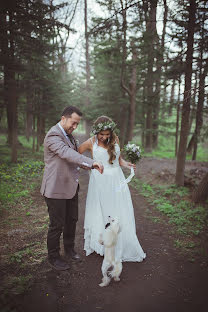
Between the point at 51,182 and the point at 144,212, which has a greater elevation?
the point at 51,182

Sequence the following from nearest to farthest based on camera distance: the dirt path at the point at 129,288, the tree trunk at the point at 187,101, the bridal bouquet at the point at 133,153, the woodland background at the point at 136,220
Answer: the dirt path at the point at 129,288, the woodland background at the point at 136,220, the bridal bouquet at the point at 133,153, the tree trunk at the point at 187,101

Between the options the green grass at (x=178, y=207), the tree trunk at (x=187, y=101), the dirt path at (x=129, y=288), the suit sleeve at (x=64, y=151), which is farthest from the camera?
the tree trunk at (x=187, y=101)

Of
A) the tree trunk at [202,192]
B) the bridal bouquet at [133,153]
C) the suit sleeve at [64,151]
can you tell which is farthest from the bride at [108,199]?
the tree trunk at [202,192]

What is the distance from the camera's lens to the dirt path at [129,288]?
2906 mm

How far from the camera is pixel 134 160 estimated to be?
438cm

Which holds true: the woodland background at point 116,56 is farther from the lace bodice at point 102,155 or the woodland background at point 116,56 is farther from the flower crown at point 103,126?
the lace bodice at point 102,155

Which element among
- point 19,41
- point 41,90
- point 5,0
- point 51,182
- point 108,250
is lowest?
point 108,250

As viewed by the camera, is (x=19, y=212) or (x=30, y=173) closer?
(x=19, y=212)

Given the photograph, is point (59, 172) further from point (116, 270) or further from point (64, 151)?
point (116, 270)

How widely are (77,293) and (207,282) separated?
2229 millimetres

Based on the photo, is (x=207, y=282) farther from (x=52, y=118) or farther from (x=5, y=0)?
(x=52, y=118)

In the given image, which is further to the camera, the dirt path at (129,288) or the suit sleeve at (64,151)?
the suit sleeve at (64,151)

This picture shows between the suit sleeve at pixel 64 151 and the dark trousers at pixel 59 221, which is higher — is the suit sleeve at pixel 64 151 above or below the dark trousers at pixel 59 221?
above

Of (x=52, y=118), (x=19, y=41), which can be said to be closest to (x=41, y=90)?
(x=52, y=118)
